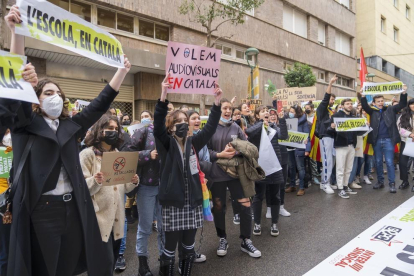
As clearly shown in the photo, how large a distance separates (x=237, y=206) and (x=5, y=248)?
98.2 inches

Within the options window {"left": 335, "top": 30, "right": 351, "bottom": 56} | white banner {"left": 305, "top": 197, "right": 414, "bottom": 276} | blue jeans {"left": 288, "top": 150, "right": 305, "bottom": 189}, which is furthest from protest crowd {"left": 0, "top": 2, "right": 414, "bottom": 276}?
window {"left": 335, "top": 30, "right": 351, "bottom": 56}

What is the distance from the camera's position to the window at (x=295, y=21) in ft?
64.7

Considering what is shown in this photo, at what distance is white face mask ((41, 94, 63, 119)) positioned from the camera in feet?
6.72

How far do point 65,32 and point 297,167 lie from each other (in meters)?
5.84

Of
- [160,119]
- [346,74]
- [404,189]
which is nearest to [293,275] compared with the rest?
[160,119]

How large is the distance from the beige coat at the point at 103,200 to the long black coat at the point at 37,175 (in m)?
0.42

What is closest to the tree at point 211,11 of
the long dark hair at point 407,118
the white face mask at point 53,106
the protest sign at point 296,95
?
the protest sign at point 296,95

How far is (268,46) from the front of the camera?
716 inches

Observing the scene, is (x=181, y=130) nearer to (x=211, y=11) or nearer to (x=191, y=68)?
(x=191, y=68)

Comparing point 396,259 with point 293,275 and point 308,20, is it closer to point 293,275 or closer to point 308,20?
point 293,275

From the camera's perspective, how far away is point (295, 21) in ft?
67.2

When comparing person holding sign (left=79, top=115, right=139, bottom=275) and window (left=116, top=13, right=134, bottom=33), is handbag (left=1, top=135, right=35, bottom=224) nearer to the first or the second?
person holding sign (left=79, top=115, right=139, bottom=275)

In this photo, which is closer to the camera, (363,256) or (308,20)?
(363,256)

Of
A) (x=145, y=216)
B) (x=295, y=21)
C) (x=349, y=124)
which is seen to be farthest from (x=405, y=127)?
(x=295, y=21)
